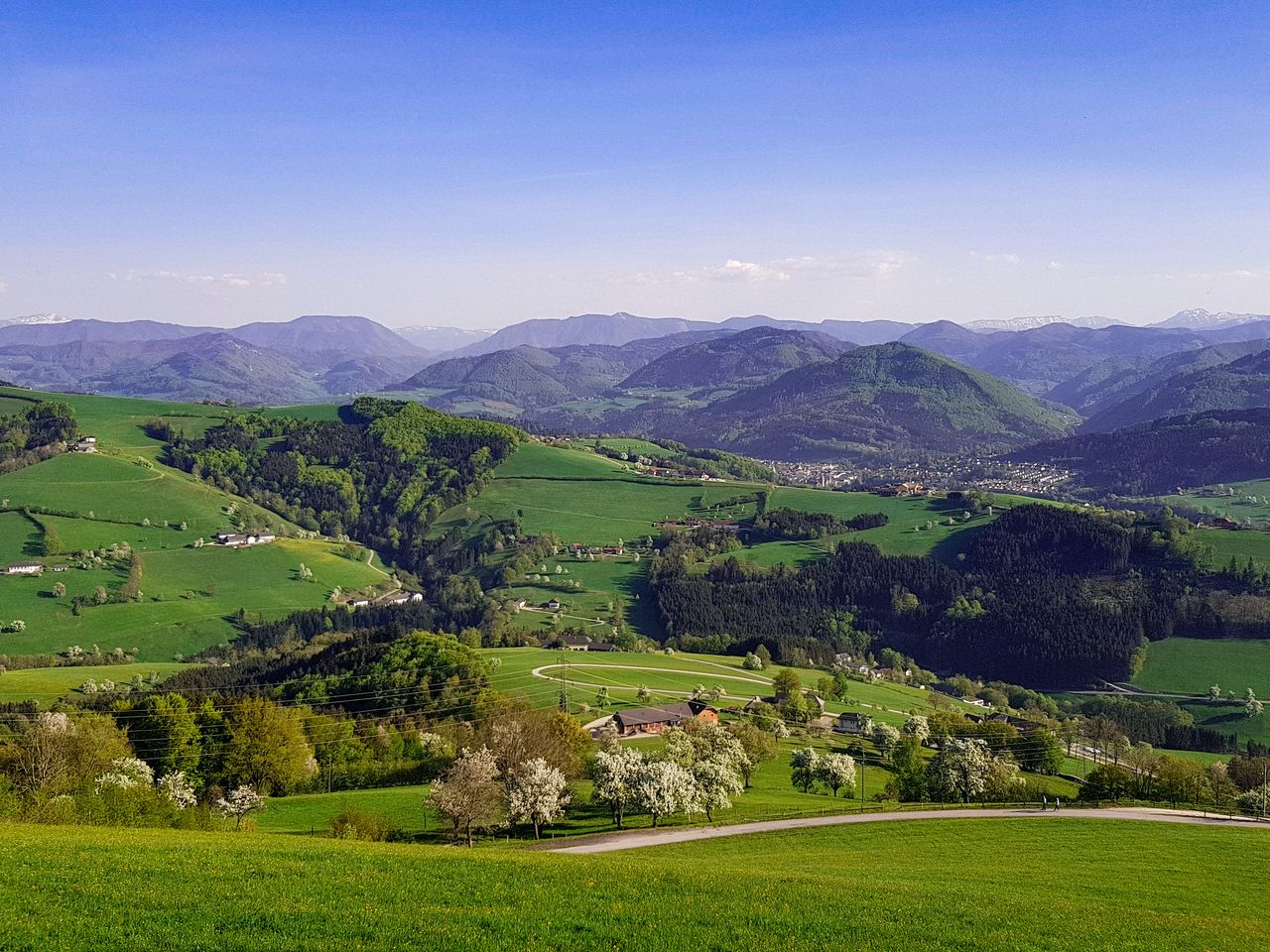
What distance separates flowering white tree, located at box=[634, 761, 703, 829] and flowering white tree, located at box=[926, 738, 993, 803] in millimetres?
23399

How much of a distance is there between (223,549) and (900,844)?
15003cm

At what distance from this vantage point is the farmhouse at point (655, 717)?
89438mm

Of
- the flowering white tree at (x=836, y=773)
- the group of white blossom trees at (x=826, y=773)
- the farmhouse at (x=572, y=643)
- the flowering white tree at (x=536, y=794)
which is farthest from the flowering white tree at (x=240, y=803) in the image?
the farmhouse at (x=572, y=643)

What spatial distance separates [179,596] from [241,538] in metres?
31.2

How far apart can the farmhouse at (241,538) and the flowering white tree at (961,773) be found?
463ft

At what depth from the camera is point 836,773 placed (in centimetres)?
7350

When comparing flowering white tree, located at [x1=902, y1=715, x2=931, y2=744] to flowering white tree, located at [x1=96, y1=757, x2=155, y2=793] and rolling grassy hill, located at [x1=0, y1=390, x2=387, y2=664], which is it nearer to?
flowering white tree, located at [x1=96, y1=757, x2=155, y2=793]

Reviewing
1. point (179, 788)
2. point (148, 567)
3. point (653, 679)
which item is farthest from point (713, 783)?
point (148, 567)

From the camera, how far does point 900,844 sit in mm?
49562

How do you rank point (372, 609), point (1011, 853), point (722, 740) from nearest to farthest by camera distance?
point (1011, 853) → point (722, 740) → point (372, 609)

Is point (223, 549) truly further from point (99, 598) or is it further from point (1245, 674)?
point (1245, 674)

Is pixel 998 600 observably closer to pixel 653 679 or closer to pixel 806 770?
pixel 653 679

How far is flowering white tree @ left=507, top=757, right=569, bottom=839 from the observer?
52156 millimetres

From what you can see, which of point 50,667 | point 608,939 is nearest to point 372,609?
point 50,667
